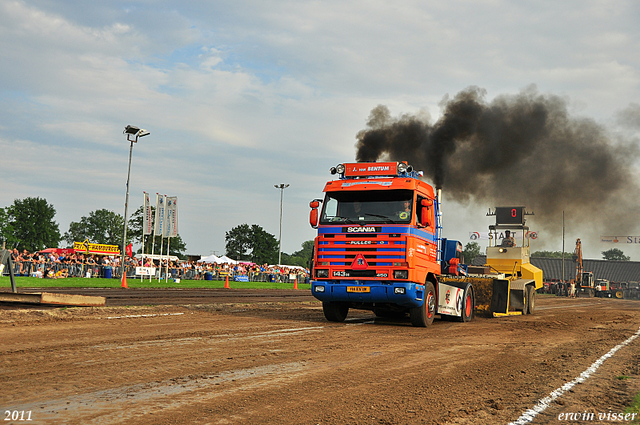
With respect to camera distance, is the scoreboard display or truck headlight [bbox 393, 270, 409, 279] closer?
truck headlight [bbox 393, 270, 409, 279]

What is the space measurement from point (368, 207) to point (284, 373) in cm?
681

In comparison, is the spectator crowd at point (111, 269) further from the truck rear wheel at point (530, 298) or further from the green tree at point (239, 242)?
the green tree at point (239, 242)

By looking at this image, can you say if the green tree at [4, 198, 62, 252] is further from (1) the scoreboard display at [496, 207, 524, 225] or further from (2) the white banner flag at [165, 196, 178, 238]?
(1) the scoreboard display at [496, 207, 524, 225]

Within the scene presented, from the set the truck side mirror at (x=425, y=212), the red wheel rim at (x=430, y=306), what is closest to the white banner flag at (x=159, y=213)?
the red wheel rim at (x=430, y=306)

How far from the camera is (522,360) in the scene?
8.58 meters

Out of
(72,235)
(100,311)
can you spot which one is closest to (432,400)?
(100,311)

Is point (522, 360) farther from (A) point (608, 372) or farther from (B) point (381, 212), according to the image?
(B) point (381, 212)

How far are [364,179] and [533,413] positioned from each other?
8682 mm

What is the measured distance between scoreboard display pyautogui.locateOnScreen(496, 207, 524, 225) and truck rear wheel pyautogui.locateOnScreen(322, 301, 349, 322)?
36.7 ft

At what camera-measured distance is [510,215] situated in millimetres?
22922

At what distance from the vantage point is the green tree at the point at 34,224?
10650 cm
